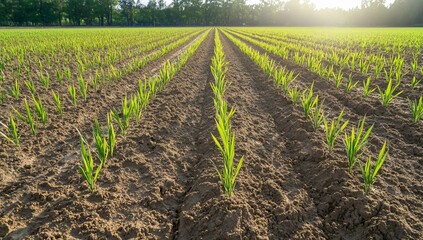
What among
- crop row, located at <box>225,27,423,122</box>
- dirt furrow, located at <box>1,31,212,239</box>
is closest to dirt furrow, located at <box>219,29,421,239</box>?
crop row, located at <box>225,27,423,122</box>

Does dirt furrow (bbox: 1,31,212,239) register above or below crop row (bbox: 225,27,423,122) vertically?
below

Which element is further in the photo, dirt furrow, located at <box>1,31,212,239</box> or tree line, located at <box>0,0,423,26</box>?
tree line, located at <box>0,0,423,26</box>

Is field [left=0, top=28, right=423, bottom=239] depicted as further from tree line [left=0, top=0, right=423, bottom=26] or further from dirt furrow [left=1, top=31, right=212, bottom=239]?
tree line [left=0, top=0, right=423, bottom=26]

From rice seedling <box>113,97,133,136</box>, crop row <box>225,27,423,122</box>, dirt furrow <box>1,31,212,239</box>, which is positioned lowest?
dirt furrow <box>1,31,212,239</box>

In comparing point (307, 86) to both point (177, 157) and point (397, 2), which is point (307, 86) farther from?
point (397, 2)

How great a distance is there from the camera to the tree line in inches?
2137

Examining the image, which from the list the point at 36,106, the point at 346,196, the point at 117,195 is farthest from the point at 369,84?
the point at 36,106

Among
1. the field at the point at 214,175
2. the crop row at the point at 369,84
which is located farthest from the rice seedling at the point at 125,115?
the crop row at the point at 369,84

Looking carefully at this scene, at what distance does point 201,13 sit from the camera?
75.6m

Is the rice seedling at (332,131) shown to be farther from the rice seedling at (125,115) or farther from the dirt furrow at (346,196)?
the rice seedling at (125,115)

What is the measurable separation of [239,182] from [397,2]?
74.6 m

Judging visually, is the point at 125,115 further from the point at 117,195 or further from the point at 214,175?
the point at 214,175

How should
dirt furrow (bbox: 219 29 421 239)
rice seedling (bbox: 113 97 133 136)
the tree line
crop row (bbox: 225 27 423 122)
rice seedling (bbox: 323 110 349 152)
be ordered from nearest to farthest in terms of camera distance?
dirt furrow (bbox: 219 29 421 239) → rice seedling (bbox: 323 110 349 152) → rice seedling (bbox: 113 97 133 136) → crop row (bbox: 225 27 423 122) → the tree line

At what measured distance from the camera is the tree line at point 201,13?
54281mm
